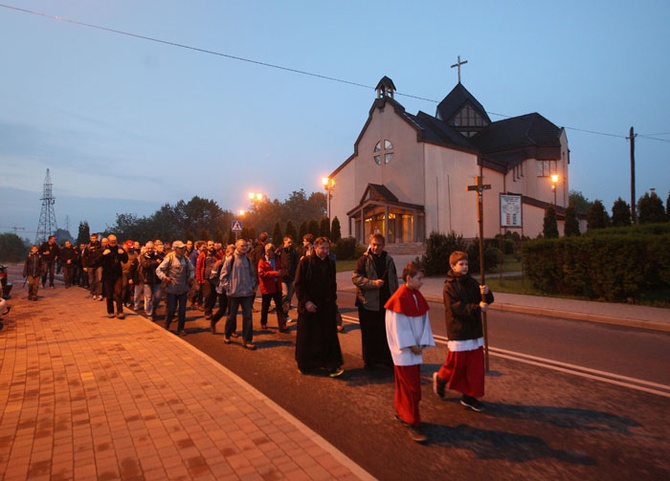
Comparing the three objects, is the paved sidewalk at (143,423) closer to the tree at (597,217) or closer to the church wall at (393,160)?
the tree at (597,217)

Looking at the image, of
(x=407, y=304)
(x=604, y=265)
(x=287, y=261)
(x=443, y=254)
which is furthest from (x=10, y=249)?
(x=407, y=304)

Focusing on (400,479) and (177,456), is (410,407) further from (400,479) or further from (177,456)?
(177,456)

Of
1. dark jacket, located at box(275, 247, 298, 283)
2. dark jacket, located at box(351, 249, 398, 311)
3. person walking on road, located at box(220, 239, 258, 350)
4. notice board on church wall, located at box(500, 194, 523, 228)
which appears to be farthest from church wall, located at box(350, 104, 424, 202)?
dark jacket, located at box(351, 249, 398, 311)

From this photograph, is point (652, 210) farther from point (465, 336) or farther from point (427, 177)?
point (465, 336)

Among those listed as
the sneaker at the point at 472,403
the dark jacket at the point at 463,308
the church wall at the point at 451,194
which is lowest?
the sneaker at the point at 472,403

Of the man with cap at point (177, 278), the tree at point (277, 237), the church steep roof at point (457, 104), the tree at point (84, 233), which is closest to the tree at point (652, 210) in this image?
the man with cap at point (177, 278)

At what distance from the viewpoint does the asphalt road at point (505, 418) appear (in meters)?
3.69

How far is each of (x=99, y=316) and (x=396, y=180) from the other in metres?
37.8

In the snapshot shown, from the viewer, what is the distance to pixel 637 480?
3.42m

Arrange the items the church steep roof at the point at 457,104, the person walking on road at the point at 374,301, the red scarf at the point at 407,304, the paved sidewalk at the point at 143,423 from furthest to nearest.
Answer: the church steep roof at the point at 457,104
the person walking on road at the point at 374,301
the red scarf at the point at 407,304
the paved sidewalk at the point at 143,423

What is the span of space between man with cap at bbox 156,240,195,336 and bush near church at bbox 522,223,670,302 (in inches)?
409

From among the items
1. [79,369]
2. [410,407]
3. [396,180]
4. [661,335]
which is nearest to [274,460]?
[410,407]

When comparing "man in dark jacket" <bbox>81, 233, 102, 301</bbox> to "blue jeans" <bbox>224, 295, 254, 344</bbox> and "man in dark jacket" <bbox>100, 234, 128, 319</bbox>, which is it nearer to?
"man in dark jacket" <bbox>100, 234, 128, 319</bbox>

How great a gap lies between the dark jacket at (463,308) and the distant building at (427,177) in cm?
3581
